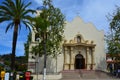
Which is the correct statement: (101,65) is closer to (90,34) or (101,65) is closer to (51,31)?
(90,34)

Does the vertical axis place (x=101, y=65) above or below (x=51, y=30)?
below

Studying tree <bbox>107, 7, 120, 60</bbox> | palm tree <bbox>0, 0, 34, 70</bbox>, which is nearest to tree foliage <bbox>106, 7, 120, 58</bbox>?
tree <bbox>107, 7, 120, 60</bbox>

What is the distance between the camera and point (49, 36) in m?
42.8

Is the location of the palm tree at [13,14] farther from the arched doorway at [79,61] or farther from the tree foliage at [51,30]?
the arched doorway at [79,61]

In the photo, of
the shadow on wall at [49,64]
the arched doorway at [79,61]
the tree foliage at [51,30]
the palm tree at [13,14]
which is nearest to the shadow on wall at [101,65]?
the arched doorway at [79,61]

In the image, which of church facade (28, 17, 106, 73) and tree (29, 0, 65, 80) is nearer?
tree (29, 0, 65, 80)

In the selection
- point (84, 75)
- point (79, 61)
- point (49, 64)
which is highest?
point (79, 61)

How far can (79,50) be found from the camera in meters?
52.0

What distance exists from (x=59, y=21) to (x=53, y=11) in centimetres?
202

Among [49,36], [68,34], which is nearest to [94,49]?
[68,34]

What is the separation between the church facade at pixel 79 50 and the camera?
165ft

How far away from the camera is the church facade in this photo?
165 feet

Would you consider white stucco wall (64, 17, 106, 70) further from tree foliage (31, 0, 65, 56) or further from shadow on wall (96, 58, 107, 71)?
tree foliage (31, 0, 65, 56)

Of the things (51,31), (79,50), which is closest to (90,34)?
(79,50)
